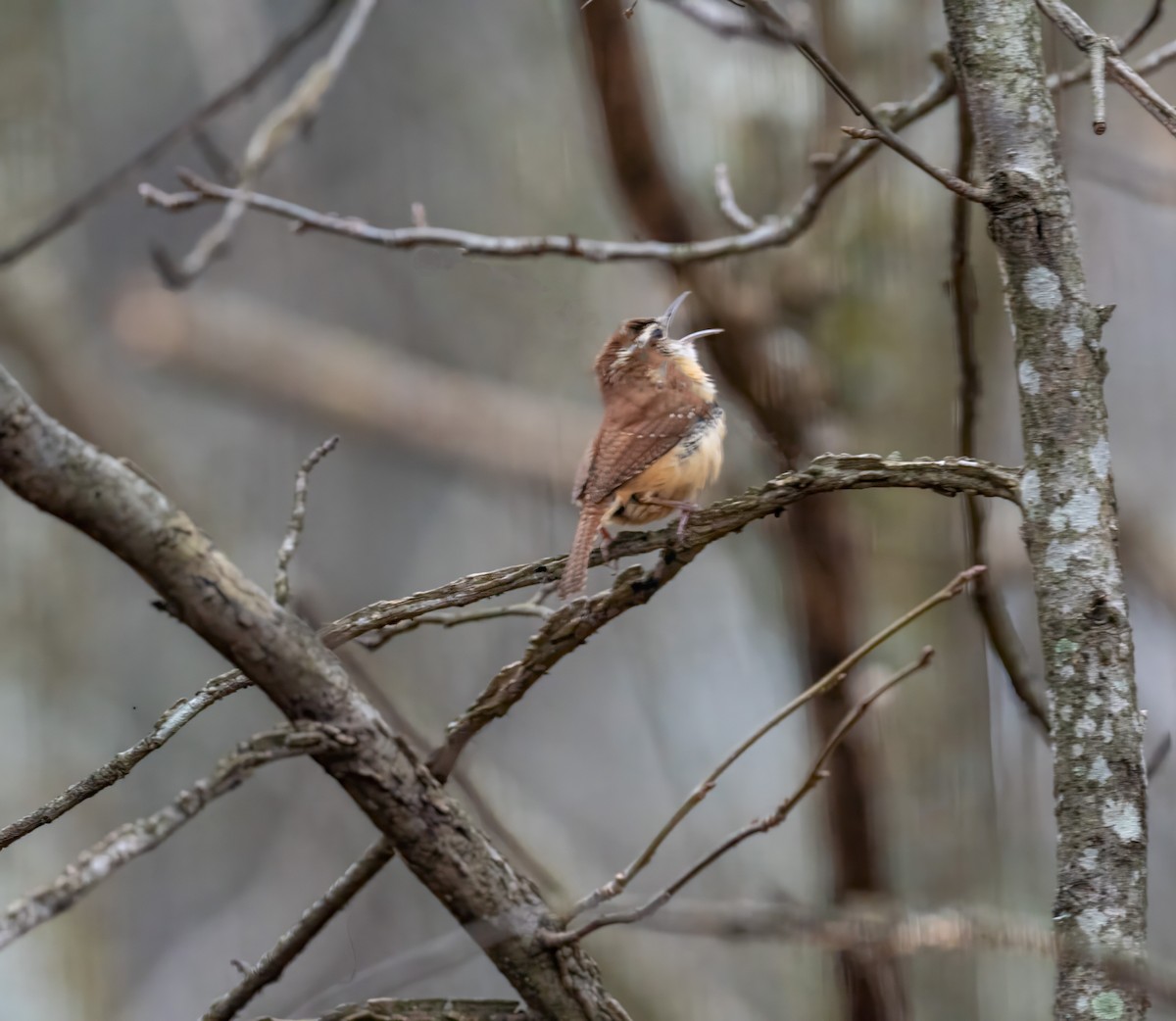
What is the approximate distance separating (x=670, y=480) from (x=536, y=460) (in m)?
2.41

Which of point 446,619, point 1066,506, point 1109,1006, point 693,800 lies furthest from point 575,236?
point 1109,1006

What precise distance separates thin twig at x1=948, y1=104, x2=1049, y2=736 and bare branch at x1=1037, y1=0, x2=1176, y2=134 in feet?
1.24

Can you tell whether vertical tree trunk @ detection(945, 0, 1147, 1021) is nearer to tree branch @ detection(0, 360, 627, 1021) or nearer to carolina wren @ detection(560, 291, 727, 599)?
tree branch @ detection(0, 360, 627, 1021)

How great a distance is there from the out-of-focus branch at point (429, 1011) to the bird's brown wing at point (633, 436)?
1492 mm

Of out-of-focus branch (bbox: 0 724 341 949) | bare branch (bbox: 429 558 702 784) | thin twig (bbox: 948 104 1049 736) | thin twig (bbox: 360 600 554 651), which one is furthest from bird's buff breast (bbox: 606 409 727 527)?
out-of-focus branch (bbox: 0 724 341 949)

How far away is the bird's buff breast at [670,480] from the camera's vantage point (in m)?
3.15

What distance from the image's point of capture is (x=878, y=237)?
5348 millimetres

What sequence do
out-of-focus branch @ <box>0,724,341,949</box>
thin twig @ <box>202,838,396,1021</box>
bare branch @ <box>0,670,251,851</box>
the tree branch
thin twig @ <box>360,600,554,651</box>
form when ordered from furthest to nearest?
1. thin twig @ <box>360,600,554,651</box>
2. thin twig @ <box>202,838,396,1021</box>
3. bare branch @ <box>0,670,251,851</box>
4. the tree branch
5. out-of-focus branch @ <box>0,724,341,949</box>

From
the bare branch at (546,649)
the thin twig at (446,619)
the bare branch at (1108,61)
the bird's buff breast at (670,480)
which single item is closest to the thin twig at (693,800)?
the bare branch at (546,649)

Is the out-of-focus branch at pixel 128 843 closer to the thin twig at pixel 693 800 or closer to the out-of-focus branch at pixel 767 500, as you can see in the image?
the out-of-focus branch at pixel 767 500

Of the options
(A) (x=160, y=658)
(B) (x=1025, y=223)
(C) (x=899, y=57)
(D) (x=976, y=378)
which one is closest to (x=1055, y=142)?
(B) (x=1025, y=223)

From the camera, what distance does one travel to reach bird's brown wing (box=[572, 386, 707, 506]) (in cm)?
315

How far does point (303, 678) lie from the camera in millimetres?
1488

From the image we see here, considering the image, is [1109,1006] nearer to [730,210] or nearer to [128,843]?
[128,843]
